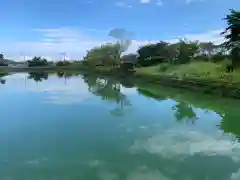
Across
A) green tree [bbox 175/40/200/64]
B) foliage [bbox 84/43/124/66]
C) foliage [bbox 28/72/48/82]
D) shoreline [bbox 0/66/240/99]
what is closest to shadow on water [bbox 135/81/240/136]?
shoreline [bbox 0/66/240/99]

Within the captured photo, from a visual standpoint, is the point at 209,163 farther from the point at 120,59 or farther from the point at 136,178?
the point at 120,59

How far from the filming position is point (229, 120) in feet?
24.6

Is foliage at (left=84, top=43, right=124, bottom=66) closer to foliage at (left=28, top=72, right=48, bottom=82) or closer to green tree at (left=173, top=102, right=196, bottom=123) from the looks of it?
foliage at (left=28, top=72, right=48, bottom=82)

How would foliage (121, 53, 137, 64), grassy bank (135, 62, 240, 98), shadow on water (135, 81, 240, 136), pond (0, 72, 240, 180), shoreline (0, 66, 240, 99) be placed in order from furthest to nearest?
foliage (121, 53, 137, 64), grassy bank (135, 62, 240, 98), shoreline (0, 66, 240, 99), shadow on water (135, 81, 240, 136), pond (0, 72, 240, 180)

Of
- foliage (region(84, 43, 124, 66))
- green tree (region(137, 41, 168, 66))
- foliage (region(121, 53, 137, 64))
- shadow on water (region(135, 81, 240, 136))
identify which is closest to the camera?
shadow on water (region(135, 81, 240, 136))

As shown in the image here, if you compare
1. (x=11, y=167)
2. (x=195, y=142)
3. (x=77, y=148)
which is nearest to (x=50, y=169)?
(x=11, y=167)

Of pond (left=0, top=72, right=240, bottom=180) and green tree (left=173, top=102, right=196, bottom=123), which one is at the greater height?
pond (left=0, top=72, right=240, bottom=180)

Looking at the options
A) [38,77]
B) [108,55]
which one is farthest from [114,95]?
[108,55]

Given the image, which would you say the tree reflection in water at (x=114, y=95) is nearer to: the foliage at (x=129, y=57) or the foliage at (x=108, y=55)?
the foliage at (x=108, y=55)

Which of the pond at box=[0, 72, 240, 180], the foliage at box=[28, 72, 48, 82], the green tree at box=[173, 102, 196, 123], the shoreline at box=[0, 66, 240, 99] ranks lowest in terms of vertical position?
the green tree at box=[173, 102, 196, 123]

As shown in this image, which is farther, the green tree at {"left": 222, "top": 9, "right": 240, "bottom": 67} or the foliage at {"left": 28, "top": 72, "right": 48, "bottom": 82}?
the foliage at {"left": 28, "top": 72, "right": 48, "bottom": 82}

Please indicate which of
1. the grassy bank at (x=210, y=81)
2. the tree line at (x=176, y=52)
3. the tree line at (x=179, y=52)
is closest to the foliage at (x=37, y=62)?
the tree line at (x=176, y=52)

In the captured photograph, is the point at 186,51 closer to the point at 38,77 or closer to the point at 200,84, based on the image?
the point at 200,84

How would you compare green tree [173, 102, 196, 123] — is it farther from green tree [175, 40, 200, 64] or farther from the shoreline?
green tree [175, 40, 200, 64]
